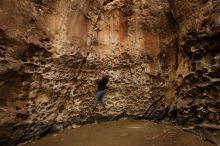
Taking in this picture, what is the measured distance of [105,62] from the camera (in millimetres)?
5805

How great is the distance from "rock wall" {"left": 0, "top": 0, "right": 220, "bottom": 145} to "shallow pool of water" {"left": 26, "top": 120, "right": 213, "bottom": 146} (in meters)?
0.29

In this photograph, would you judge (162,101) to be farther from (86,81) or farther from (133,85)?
(86,81)

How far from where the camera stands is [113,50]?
5.90 metres

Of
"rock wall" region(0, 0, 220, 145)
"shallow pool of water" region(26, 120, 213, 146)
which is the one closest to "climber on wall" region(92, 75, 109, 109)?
"rock wall" region(0, 0, 220, 145)

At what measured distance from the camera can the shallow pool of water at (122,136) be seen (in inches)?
185

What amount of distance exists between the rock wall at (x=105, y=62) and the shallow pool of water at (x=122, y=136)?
0.29 metres

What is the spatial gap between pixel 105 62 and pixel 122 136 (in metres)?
1.85

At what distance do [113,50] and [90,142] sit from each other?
7.71 feet

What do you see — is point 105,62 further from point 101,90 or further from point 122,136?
point 122,136

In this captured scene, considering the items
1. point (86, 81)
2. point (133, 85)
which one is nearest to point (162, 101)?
point (133, 85)

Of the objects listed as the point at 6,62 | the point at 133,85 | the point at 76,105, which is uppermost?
the point at 6,62

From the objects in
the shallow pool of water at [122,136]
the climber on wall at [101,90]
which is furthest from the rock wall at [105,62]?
the shallow pool of water at [122,136]

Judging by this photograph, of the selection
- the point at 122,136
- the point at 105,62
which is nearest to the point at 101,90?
the point at 105,62

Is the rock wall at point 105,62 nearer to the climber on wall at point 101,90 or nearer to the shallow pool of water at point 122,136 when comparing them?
the climber on wall at point 101,90
